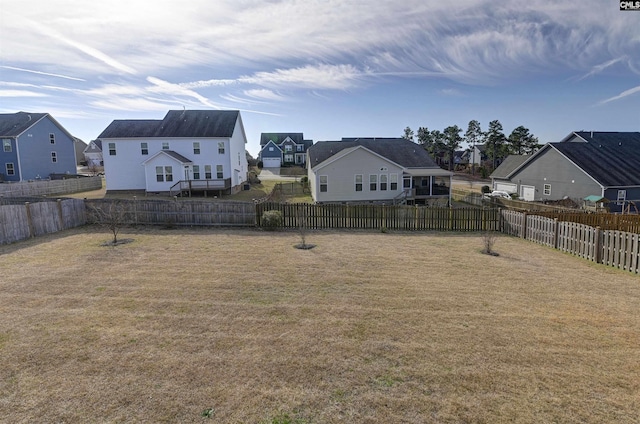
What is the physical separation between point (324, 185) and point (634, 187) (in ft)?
87.2

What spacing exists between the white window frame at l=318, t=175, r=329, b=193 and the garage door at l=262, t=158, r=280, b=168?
50.7 metres

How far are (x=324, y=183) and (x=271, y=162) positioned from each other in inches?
2011

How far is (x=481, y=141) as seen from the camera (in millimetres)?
78188

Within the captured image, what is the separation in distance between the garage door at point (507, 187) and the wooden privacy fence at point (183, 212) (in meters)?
34.2

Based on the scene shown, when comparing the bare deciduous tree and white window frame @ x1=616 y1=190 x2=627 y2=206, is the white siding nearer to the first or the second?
the bare deciduous tree

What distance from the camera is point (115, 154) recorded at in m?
34.9

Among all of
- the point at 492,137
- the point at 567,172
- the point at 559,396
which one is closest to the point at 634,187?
the point at 567,172

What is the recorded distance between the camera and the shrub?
19094 mm

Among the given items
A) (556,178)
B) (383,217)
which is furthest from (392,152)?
(383,217)

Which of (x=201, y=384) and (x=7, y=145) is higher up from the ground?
(x=7, y=145)

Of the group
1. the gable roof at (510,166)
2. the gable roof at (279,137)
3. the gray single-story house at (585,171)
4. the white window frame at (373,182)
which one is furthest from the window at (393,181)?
the gable roof at (279,137)

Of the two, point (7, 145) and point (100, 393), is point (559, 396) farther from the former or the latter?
point (7, 145)

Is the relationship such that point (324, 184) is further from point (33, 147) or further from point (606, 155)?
point (33, 147)

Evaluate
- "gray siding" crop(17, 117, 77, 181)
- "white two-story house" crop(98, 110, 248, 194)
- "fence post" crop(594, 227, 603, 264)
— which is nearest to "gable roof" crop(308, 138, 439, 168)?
"white two-story house" crop(98, 110, 248, 194)
